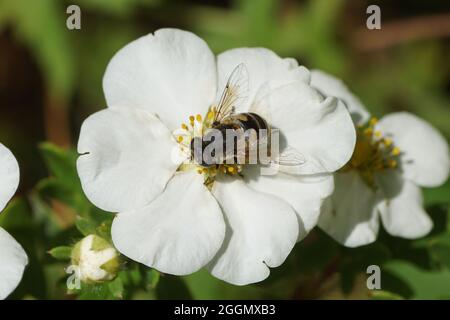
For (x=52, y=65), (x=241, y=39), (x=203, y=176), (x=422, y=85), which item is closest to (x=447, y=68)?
(x=422, y=85)

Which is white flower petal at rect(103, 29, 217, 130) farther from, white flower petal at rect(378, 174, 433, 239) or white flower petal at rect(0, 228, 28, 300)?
white flower petal at rect(378, 174, 433, 239)

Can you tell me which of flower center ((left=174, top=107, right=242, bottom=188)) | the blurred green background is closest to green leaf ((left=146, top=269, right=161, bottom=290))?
flower center ((left=174, top=107, right=242, bottom=188))

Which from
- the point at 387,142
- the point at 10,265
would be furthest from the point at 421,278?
the point at 10,265

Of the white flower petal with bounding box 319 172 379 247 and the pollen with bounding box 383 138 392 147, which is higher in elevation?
the pollen with bounding box 383 138 392 147

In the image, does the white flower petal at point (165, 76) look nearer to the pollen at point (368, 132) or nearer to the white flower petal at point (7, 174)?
the white flower petal at point (7, 174)

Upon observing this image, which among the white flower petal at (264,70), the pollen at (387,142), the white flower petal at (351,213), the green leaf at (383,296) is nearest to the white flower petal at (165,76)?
the white flower petal at (264,70)
